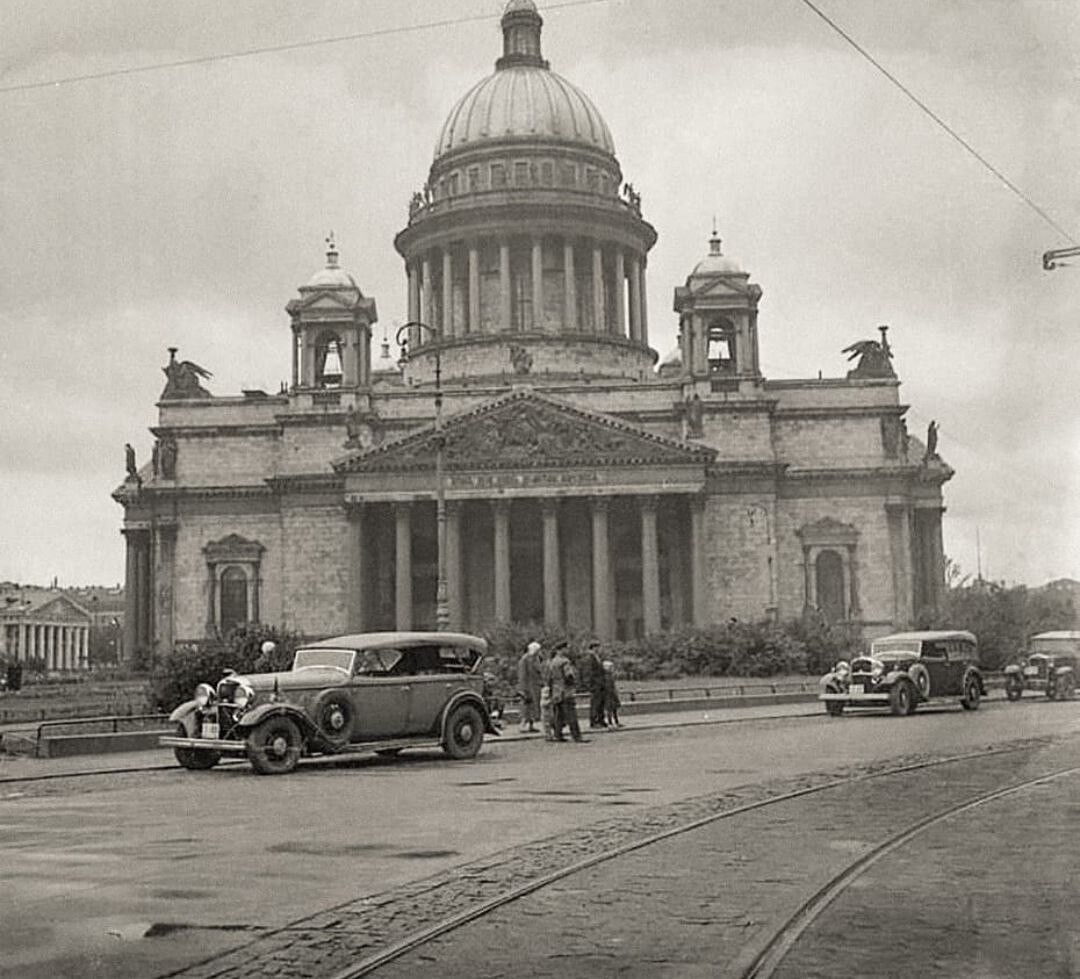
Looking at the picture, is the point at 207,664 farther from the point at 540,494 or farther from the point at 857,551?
the point at 857,551

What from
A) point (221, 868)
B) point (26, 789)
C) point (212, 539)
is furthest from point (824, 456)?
point (221, 868)

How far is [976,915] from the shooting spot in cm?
950

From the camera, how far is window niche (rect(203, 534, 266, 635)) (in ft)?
238

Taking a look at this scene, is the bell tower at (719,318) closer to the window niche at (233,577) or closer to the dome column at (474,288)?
the dome column at (474,288)

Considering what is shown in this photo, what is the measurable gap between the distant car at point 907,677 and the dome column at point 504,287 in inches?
1830

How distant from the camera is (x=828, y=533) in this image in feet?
235

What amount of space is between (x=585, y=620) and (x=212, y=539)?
18195mm

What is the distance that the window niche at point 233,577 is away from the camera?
72656 mm

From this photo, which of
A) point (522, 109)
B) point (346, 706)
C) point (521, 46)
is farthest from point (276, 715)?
point (521, 46)

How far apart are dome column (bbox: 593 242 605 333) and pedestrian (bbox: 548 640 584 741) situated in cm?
5500

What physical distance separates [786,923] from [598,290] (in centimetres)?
7403

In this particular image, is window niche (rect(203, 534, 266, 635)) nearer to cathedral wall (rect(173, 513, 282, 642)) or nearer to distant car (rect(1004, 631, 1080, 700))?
cathedral wall (rect(173, 513, 282, 642))

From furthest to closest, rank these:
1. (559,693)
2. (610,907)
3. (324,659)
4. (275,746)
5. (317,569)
→ (317,569) → (559,693) → (324,659) → (275,746) → (610,907)

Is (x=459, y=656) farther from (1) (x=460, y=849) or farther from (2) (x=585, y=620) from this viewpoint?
(2) (x=585, y=620)
